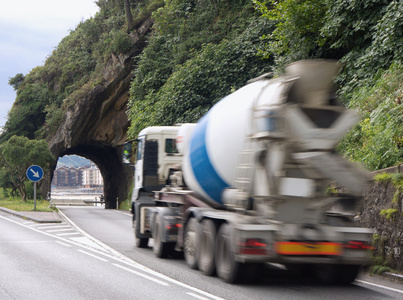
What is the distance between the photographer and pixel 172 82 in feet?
94.0

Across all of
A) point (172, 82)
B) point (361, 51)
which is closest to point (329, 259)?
point (361, 51)

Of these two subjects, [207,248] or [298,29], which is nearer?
[207,248]

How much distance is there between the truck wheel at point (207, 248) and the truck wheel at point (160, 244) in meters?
2.23

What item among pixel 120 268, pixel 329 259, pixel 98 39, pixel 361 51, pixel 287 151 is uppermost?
pixel 98 39

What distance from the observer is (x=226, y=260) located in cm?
862

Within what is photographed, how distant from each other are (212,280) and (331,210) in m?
2.28

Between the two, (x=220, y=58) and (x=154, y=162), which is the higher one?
(x=220, y=58)

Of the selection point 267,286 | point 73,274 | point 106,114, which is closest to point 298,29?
point 267,286

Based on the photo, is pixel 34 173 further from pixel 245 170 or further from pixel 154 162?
pixel 245 170

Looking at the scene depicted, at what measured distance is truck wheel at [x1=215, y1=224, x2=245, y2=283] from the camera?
8.36 metres

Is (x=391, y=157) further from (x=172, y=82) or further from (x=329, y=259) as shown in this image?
(x=172, y=82)

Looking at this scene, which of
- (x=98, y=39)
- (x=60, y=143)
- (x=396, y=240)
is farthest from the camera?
(x=98, y=39)

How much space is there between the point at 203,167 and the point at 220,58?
1827 centimetres

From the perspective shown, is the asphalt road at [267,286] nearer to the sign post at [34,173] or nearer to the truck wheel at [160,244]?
the truck wheel at [160,244]
